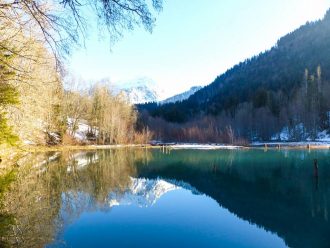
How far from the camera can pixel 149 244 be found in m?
10.9

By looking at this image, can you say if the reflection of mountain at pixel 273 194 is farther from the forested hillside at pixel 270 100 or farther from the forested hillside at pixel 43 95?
the forested hillside at pixel 270 100

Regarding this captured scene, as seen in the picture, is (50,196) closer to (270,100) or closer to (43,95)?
(43,95)

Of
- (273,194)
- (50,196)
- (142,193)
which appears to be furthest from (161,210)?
(273,194)

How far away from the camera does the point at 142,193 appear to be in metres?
20.3

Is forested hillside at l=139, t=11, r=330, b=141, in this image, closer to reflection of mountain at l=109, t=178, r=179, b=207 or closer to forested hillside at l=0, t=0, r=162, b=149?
forested hillside at l=0, t=0, r=162, b=149

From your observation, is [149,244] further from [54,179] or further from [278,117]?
[278,117]

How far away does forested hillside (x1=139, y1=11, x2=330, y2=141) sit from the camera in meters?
90.6

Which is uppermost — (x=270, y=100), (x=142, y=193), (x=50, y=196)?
(x=270, y=100)

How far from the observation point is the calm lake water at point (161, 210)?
448 inches

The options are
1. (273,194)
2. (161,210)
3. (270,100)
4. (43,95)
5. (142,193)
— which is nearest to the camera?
Result: (161,210)

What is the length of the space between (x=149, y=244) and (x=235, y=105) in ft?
396

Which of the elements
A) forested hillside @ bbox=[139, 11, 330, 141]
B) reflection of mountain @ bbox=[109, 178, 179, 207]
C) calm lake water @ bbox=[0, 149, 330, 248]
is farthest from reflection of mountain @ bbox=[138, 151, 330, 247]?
forested hillside @ bbox=[139, 11, 330, 141]

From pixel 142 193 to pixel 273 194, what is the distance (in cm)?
750

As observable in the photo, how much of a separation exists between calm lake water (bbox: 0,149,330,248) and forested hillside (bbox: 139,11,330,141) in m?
55.8
